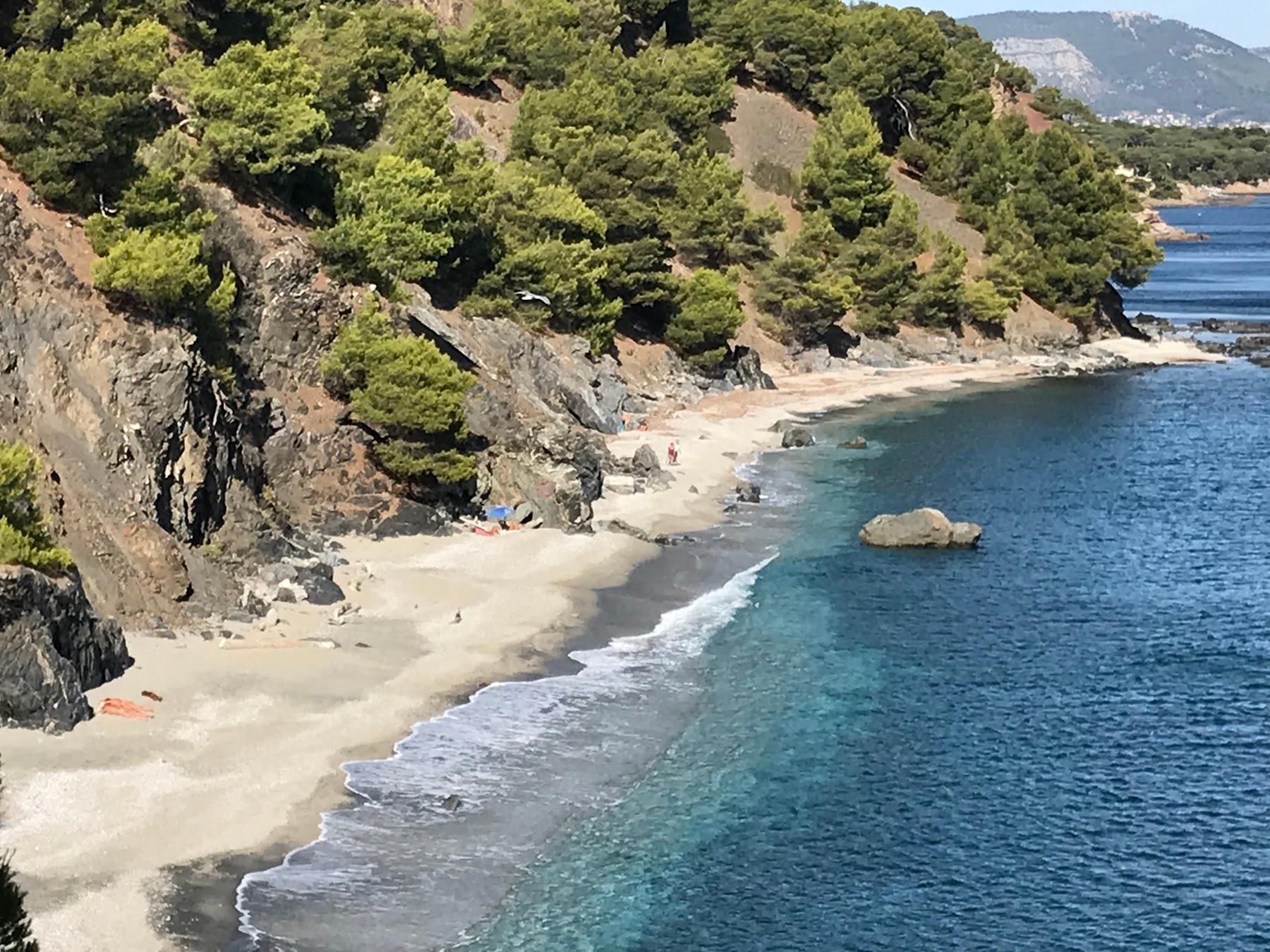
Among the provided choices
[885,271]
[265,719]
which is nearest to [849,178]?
[885,271]

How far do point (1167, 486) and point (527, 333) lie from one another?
36029 mm

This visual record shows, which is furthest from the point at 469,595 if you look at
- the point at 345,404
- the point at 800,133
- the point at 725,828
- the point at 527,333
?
the point at 800,133

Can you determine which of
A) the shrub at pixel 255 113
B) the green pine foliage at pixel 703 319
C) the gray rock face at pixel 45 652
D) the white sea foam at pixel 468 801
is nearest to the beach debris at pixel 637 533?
the white sea foam at pixel 468 801

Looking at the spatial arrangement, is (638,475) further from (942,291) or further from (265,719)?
(942,291)

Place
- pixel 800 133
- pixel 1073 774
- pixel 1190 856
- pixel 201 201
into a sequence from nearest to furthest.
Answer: pixel 1190 856 → pixel 1073 774 → pixel 201 201 → pixel 800 133

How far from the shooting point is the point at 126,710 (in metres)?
42.5

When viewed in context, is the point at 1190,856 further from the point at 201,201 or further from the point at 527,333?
the point at 527,333

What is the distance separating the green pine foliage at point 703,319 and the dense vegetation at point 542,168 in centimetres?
24

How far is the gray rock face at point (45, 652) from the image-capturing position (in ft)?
134

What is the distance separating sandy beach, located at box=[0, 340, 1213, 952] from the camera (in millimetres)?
34281

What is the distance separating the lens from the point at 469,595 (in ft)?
187

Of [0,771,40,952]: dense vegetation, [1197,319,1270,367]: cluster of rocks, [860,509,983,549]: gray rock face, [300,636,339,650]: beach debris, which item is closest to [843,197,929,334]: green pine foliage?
[1197,319,1270,367]: cluster of rocks

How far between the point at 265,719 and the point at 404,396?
24.2 meters

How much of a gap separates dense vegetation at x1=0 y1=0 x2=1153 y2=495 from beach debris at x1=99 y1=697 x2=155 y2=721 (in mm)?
18056
